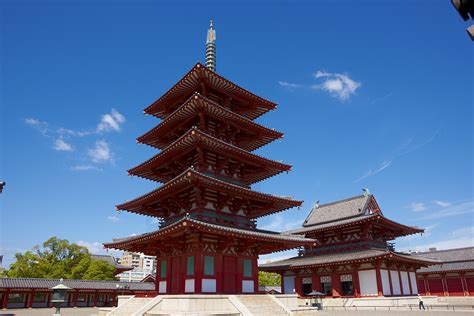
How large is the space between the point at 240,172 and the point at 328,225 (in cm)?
1840

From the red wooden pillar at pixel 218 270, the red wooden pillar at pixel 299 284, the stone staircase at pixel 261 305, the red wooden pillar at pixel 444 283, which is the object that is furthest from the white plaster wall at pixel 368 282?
the red wooden pillar at pixel 444 283

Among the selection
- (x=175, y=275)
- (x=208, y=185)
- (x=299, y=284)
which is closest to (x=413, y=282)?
(x=299, y=284)

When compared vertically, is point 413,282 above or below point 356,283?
below

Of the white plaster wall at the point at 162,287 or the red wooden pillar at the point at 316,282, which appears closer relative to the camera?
the white plaster wall at the point at 162,287

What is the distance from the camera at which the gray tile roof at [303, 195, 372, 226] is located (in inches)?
1751

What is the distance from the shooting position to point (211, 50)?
34969 mm

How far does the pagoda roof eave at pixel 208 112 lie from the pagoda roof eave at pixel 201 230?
30.6 ft

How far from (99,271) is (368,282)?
4894cm

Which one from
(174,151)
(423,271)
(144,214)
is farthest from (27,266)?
(423,271)

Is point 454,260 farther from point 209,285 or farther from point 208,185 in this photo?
point 208,185

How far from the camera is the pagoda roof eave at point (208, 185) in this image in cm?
2358

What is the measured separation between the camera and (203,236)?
2406cm

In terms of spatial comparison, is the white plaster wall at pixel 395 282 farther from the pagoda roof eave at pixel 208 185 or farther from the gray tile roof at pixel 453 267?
the gray tile roof at pixel 453 267

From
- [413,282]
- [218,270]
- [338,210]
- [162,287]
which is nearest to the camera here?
[218,270]
